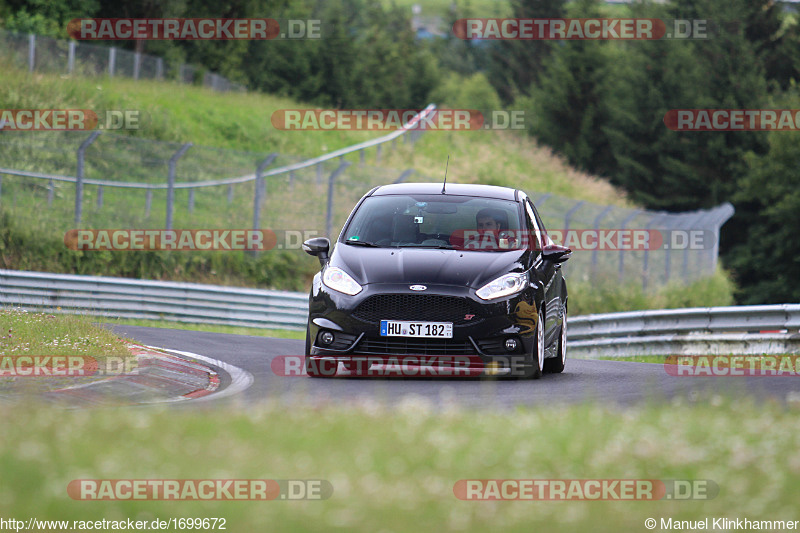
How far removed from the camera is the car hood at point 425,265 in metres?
10.2

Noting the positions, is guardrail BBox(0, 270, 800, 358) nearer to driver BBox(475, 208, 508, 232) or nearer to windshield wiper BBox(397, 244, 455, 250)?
driver BBox(475, 208, 508, 232)

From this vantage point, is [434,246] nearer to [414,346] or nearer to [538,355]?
[414,346]

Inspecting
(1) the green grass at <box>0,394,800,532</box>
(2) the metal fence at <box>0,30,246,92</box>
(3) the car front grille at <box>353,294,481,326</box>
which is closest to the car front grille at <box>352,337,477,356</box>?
(3) the car front grille at <box>353,294,481,326</box>

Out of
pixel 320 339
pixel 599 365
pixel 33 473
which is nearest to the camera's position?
pixel 33 473

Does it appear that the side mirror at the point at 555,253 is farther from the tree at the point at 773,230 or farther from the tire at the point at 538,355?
the tree at the point at 773,230

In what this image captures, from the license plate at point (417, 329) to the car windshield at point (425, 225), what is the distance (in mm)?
1085

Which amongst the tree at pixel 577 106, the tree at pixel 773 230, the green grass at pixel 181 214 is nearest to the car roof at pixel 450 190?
the green grass at pixel 181 214

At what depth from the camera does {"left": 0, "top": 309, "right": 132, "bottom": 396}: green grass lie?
9320mm

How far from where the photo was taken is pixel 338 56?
7788cm

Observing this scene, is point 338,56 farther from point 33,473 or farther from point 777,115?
point 33,473

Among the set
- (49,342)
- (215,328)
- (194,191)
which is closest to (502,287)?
(49,342)

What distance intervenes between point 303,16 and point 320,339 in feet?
263

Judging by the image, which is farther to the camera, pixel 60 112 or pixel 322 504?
pixel 60 112

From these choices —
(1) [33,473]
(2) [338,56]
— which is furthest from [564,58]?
(1) [33,473]
